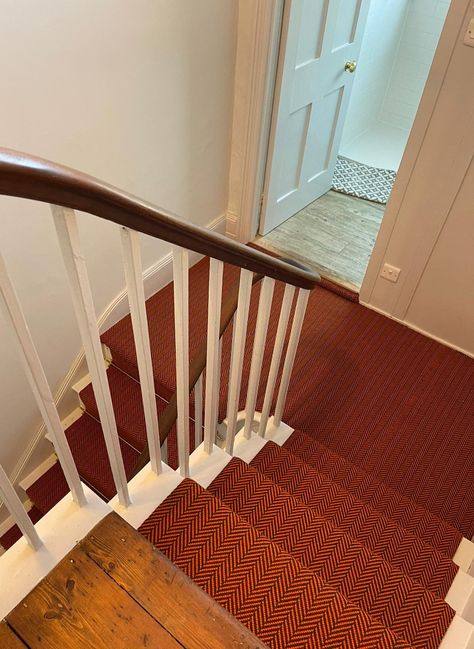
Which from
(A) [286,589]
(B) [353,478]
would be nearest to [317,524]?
(A) [286,589]

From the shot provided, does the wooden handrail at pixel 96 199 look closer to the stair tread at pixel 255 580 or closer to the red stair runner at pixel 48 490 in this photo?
the stair tread at pixel 255 580

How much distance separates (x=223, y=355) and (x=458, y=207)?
4.61ft

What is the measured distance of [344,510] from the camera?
183cm

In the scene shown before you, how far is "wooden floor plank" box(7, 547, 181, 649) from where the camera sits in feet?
3.20

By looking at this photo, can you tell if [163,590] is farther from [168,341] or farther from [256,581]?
[168,341]

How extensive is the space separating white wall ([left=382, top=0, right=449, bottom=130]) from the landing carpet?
8.18ft

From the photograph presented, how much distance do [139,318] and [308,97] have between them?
8.60 feet

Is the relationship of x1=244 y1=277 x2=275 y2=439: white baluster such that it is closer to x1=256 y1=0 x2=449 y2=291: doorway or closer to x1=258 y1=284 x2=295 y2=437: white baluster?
x1=258 y1=284 x2=295 y2=437: white baluster

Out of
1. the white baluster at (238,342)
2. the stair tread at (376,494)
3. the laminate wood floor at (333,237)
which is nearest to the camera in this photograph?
the white baluster at (238,342)

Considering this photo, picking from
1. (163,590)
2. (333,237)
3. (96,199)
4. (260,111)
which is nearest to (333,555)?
(163,590)

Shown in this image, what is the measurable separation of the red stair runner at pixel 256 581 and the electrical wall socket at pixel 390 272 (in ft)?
6.55

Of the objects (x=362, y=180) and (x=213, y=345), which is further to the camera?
(x=362, y=180)

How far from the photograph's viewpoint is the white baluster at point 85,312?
2.43 ft

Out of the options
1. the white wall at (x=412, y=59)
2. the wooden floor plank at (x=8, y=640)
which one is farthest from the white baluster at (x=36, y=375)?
the white wall at (x=412, y=59)
